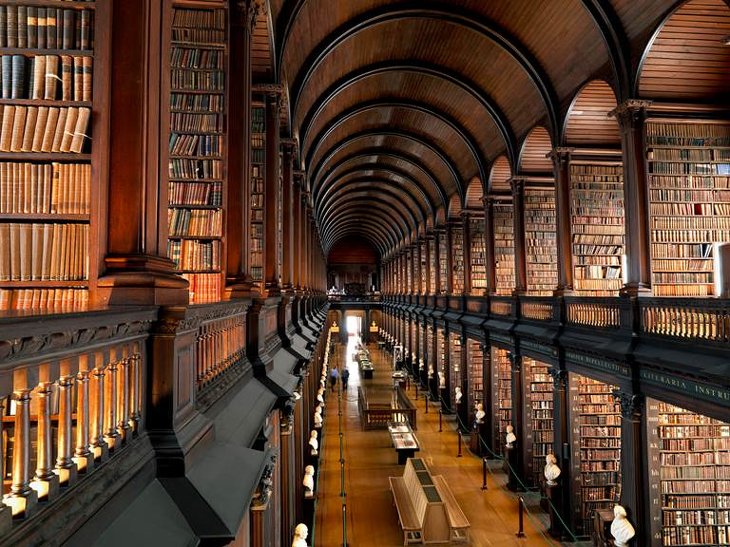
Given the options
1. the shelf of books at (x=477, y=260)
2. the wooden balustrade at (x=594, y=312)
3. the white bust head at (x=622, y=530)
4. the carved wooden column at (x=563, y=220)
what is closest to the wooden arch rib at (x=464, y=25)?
the carved wooden column at (x=563, y=220)

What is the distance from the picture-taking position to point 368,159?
902 inches

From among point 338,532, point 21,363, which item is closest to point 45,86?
point 21,363

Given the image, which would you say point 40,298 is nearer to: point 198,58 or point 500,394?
point 198,58

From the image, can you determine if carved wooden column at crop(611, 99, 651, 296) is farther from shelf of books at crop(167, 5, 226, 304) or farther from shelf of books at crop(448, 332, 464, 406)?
shelf of books at crop(448, 332, 464, 406)

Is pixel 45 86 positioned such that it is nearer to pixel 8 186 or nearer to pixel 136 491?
pixel 8 186

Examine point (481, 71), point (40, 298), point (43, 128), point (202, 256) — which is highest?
point (481, 71)

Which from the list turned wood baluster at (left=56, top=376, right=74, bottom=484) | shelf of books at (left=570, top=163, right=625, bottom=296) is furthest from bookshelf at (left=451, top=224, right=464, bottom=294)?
turned wood baluster at (left=56, top=376, right=74, bottom=484)

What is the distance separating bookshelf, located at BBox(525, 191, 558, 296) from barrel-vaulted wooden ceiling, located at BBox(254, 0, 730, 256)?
693mm

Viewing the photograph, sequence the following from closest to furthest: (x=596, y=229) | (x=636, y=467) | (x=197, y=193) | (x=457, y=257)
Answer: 1. (x=197, y=193)
2. (x=636, y=467)
3. (x=596, y=229)
4. (x=457, y=257)

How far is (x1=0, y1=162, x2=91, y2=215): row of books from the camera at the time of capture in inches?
101

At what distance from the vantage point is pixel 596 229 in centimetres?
1023

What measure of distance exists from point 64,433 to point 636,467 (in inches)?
297

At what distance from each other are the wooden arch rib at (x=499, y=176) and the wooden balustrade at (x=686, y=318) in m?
7.77

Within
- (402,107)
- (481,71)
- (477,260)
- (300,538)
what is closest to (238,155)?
(300,538)
